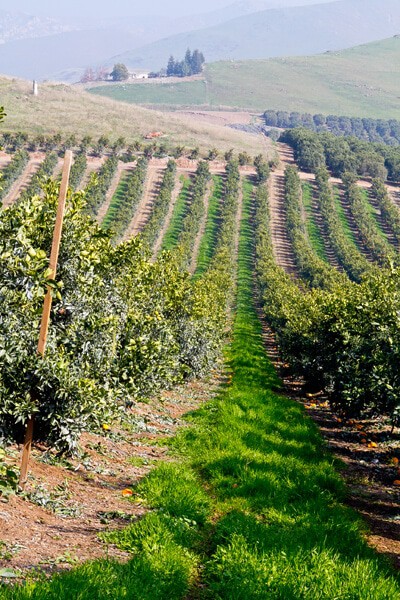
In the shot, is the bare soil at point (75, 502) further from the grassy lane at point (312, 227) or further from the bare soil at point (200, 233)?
the grassy lane at point (312, 227)

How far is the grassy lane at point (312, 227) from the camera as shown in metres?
146

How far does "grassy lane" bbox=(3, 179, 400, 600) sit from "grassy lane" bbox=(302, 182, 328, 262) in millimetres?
125281

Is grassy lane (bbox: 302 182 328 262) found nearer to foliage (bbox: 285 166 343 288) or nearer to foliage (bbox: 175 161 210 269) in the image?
foliage (bbox: 285 166 343 288)

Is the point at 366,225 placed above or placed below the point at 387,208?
below

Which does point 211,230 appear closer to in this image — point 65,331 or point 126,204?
point 126,204

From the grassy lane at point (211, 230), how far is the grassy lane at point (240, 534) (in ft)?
322

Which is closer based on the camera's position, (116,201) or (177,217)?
(116,201)

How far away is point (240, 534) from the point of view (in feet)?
36.4

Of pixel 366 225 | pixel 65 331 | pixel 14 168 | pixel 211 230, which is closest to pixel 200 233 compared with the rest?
pixel 211 230

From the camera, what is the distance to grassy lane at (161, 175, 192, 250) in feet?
461

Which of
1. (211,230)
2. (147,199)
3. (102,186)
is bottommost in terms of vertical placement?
(211,230)

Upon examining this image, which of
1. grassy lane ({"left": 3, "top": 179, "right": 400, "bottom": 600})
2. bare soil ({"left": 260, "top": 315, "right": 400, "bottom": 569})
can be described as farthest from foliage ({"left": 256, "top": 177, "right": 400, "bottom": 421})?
grassy lane ({"left": 3, "top": 179, "right": 400, "bottom": 600})

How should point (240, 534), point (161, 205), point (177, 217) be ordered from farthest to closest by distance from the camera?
point (177, 217) < point (161, 205) < point (240, 534)

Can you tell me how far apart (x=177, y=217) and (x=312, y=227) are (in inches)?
1478
